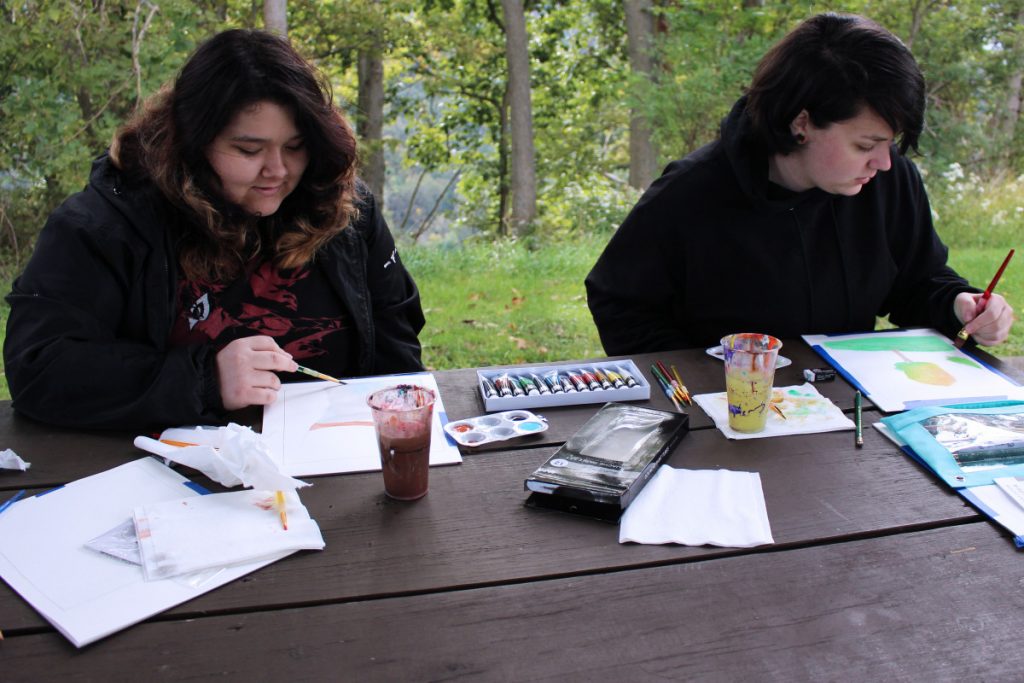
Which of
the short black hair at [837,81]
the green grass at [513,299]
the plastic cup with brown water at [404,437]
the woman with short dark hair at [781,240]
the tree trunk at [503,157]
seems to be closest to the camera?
the plastic cup with brown water at [404,437]

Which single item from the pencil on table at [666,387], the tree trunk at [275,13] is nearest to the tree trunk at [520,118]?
the tree trunk at [275,13]

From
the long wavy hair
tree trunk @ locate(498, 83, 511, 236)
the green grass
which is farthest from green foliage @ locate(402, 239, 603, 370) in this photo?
tree trunk @ locate(498, 83, 511, 236)

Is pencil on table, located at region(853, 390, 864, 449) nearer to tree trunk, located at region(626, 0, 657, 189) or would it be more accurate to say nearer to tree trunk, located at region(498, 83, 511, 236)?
tree trunk, located at region(626, 0, 657, 189)

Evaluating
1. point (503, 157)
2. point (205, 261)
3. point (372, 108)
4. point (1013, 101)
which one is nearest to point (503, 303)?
point (205, 261)

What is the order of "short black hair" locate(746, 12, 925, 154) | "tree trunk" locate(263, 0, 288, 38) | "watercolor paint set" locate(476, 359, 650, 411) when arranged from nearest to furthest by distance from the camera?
"watercolor paint set" locate(476, 359, 650, 411)
"short black hair" locate(746, 12, 925, 154)
"tree trunk" locate(263, 0, 288, 38)

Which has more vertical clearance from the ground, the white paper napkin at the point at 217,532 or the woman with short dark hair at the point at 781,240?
the woman with short dark hair at the point at 781,240

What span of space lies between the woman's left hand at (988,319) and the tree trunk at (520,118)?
177 inches

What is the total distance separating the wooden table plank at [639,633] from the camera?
0.87 metres

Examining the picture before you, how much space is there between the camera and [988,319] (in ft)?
5.63

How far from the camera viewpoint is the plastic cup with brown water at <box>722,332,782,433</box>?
135 cm

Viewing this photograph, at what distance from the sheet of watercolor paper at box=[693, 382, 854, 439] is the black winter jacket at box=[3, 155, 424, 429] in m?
0.84

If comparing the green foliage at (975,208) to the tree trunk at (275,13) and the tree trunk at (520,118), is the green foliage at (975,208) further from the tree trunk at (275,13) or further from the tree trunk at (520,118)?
the tree trunk at (275,13)

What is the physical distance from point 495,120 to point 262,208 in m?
6.58

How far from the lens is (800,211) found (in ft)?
6.42
